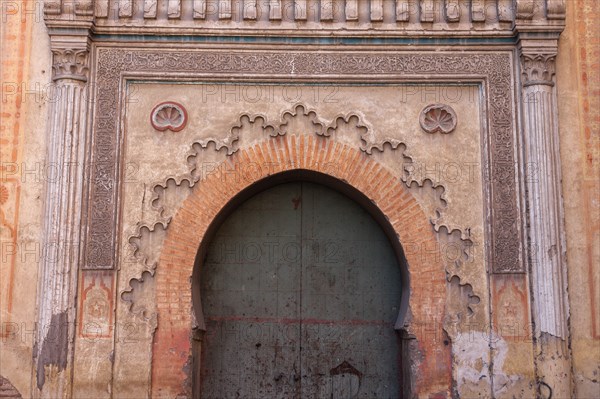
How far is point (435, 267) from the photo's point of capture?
7.08 meters

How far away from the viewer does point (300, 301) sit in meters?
7.55

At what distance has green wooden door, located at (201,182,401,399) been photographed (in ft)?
24.4

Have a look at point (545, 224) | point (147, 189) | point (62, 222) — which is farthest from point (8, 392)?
point (545, 224)

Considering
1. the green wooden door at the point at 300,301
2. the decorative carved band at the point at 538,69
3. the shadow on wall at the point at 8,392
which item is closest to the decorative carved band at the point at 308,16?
the decorative carved band at the point at 538,69

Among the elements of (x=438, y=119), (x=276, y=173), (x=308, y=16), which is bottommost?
(x=276, y=173)

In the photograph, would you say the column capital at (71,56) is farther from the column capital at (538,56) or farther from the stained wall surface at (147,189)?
the column capital at (538,56)

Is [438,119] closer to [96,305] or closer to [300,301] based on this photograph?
[300,301]

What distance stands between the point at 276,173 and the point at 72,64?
7.22ft

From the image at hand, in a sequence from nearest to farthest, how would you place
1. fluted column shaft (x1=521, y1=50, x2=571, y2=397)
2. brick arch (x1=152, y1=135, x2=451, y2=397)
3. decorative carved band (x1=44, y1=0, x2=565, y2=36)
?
fluted column shaft (x1=521, y1=50, x2=571, y2=397), brick arch (x1=152, y1=135, x2=451, y2=397), decorative carved band (x1=44, y1=0, x2=565, y2=36)

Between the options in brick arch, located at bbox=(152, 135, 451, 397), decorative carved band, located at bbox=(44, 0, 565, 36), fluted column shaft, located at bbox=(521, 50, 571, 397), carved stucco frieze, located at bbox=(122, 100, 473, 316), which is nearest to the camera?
fluted column shaft, located at bbox=(521, 50, 571, 397)

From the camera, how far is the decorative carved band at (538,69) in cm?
725

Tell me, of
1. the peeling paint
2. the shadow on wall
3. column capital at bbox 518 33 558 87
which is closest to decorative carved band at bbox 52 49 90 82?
the peeling paint

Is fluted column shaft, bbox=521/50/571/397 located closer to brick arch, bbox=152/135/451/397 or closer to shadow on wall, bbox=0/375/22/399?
brick arch, bbox=152/135/451/397

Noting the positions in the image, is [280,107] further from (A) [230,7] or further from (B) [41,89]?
(B) [41,89]
